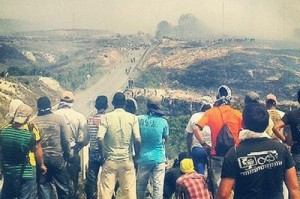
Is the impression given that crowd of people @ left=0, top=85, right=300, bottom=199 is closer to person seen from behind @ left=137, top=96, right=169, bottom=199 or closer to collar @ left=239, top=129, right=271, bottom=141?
person seen from behind @ left=137, top=96, right=169, bottom=199

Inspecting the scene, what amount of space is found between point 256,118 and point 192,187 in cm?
149

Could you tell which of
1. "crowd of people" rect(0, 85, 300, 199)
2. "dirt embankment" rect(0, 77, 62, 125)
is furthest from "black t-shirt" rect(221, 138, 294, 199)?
"dirt embankment" rect(0, 77, 62, 125)

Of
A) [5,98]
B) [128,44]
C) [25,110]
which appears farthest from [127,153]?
[128,44]

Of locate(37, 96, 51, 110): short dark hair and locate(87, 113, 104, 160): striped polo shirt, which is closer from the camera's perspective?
locate(37, 96, 51, 110): short dark hair

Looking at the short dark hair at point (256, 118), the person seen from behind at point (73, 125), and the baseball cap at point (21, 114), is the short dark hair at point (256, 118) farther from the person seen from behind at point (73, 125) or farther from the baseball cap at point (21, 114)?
the person seen from behind at point (73, 125)

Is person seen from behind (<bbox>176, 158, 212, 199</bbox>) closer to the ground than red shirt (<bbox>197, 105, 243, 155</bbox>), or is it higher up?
closer to the ground

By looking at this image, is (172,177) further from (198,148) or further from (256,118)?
(256,118)

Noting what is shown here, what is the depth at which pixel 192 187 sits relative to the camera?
479cm

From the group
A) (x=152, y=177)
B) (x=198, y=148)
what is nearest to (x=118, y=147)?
(x=152, y=177)

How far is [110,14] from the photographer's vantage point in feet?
36.6

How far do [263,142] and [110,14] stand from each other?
26.8ft

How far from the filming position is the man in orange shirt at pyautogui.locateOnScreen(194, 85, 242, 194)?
5340 mm

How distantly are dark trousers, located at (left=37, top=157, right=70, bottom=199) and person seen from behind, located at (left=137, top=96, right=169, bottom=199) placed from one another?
88 cm

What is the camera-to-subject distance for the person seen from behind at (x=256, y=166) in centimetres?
343
